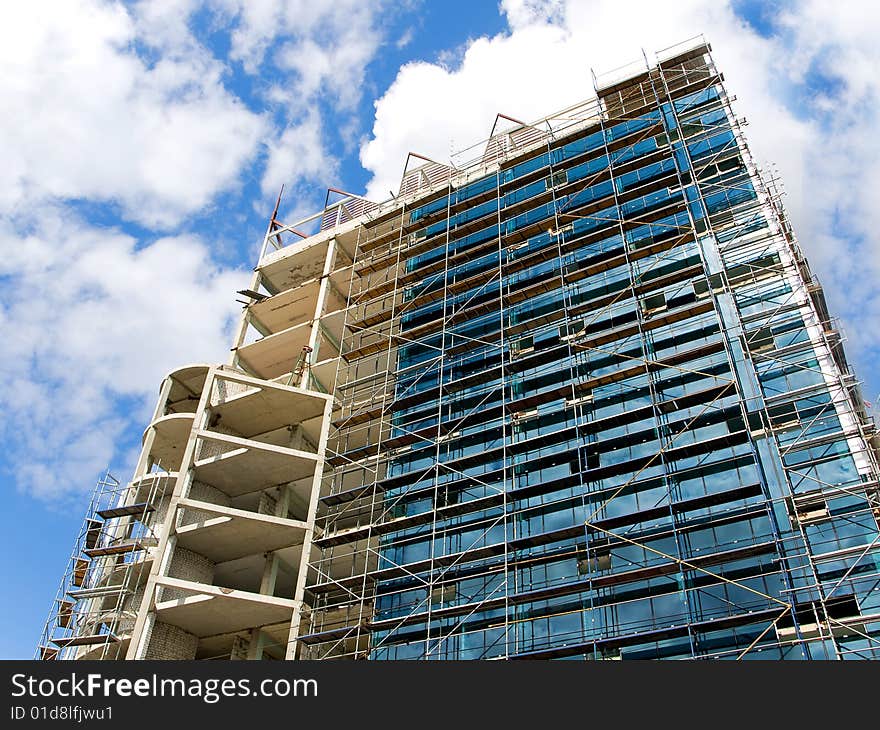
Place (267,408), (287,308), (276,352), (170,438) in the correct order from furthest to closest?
(287,308) < (276,352) < (170,438) < (267,408)

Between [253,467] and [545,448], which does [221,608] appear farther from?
[545,448]

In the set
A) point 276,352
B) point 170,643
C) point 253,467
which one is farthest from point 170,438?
point 170,643

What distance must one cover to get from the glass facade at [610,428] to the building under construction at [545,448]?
0.31ft

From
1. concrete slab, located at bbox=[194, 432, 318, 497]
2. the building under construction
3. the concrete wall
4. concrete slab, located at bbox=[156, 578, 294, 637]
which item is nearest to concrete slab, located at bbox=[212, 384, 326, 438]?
the building under construction

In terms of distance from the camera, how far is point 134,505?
33125mm

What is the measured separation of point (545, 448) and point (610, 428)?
2219 mm

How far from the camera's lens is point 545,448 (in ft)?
89.2

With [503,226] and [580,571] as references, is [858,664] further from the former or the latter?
[503,226]

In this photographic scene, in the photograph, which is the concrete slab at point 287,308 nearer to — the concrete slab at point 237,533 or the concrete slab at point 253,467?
the concrete slab at point 253,467

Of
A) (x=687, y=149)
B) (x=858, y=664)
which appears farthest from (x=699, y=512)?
(x=687, y=149)

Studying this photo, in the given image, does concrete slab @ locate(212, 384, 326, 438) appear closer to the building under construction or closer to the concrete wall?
the building under construction

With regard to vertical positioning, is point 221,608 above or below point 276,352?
below

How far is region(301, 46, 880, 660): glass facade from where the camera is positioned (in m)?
22.0

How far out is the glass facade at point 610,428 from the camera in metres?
22.0
